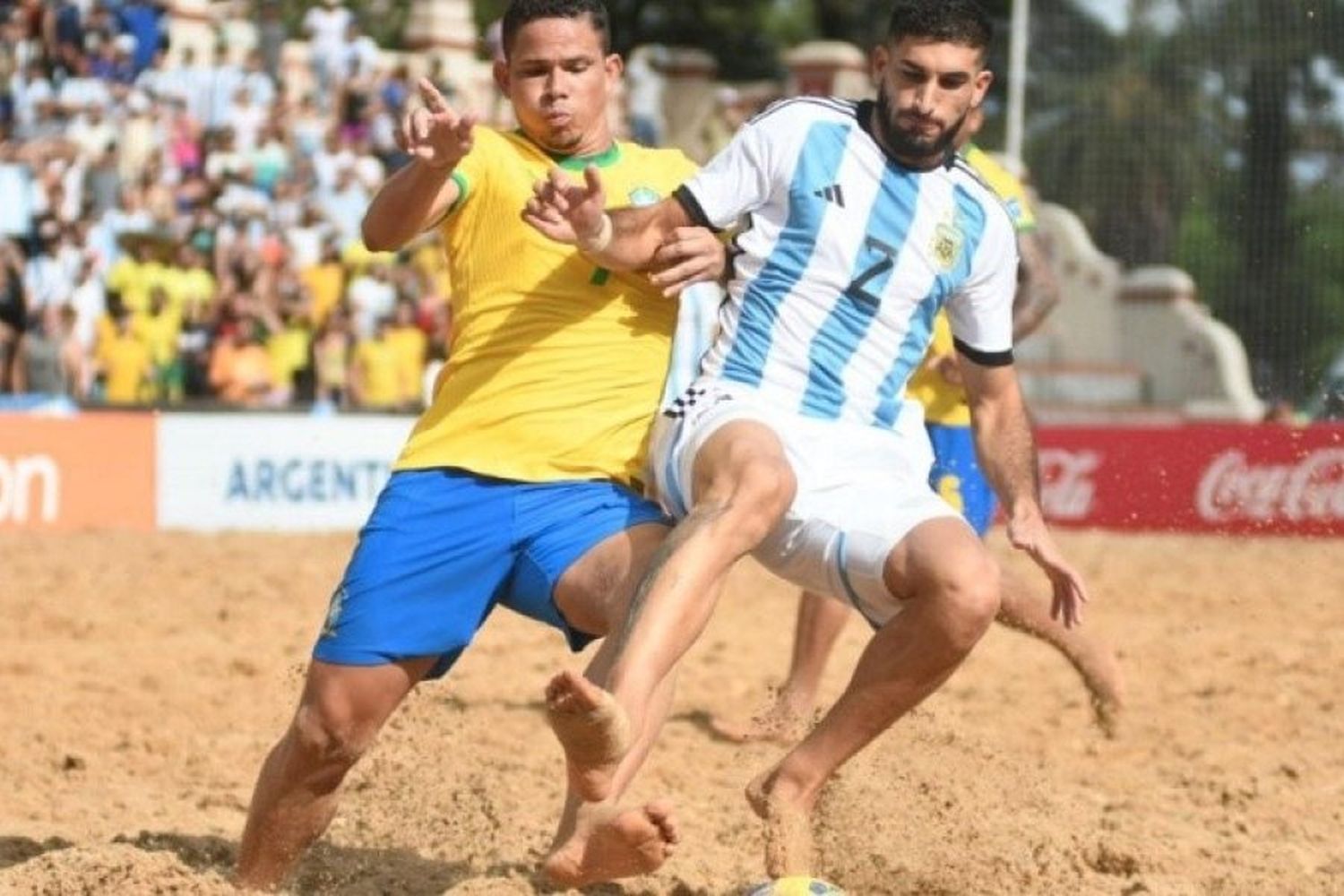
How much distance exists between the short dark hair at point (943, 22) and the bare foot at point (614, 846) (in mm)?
2033

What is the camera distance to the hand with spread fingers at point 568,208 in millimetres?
5414

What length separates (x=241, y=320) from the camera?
1830 centimetres

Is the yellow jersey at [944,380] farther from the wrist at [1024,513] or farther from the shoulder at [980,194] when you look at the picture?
the wrist at [1024,513]

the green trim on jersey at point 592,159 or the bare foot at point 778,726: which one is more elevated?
the green trim on jersey at point 592,159

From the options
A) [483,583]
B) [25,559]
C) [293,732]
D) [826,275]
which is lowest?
[25,559]

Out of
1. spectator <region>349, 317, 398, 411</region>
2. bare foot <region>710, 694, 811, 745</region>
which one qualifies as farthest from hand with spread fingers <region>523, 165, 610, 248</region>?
spectator <region>349, 317, 398, 411</region>

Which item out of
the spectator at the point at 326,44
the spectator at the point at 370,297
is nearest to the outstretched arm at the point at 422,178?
the spectator at the point at 370,297

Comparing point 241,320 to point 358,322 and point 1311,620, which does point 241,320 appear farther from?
point 1311,620

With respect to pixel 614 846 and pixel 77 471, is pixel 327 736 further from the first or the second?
pixel 77 471

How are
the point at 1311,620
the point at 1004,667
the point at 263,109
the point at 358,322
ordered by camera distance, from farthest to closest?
the point at 263,109 → the point at 358,322 → the point at 1311,620 → the point at 1004,667

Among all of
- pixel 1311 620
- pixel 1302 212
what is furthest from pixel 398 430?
pixel 1302 212

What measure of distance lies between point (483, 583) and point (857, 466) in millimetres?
939

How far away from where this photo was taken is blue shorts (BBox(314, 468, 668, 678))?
5.56m

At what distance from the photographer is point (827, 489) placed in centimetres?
561
